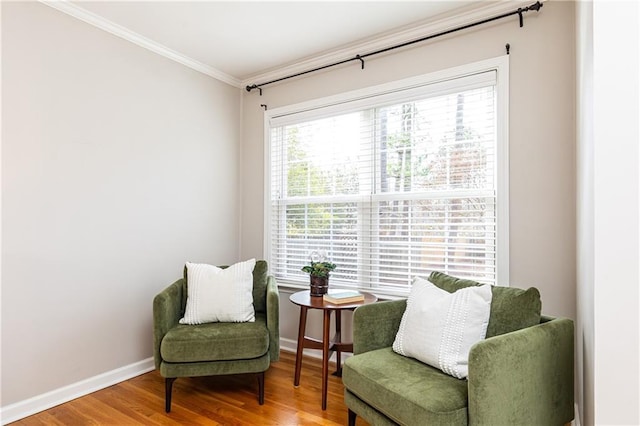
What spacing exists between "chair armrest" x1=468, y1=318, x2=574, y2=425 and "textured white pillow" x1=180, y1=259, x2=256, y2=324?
155 centimetres

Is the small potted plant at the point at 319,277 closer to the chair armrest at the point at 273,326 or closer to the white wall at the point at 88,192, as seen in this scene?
the chair armrest at the point at 273,326

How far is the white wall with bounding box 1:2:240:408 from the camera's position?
2.24 m

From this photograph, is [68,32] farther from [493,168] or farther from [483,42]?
[493,168]

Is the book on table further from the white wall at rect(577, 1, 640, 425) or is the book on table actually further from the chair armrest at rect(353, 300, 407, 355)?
the white wall at rect(577, 1, 640, 425)

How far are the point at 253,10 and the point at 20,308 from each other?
7.58 ft

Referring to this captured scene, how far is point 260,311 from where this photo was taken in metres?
2.86

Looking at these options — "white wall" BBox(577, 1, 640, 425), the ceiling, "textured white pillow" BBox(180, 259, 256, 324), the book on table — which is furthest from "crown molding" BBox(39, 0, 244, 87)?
"white wall" BBox(577, 1, 640, 425)

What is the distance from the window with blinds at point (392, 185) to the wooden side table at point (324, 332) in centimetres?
44

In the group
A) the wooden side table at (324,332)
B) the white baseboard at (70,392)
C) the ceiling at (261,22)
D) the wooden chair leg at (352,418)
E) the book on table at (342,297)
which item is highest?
the ceiling at (261,22)

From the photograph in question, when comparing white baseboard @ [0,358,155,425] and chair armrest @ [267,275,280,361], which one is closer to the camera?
white baseboard @ [0,358,155,425]

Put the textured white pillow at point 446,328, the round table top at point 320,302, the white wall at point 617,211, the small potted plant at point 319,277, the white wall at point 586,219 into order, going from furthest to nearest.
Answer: the small potted plant at point 319,277 < the round table top at point 320,302 < the textured white pillow at point 446,328 < the white wall at point 586,219 < the white wall at point 617,211

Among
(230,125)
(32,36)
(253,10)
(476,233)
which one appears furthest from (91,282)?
(476,233)

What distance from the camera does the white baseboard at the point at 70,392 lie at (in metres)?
2.20

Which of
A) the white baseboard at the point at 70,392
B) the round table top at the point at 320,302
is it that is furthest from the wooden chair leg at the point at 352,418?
the white baseboard at the point at 70,392
